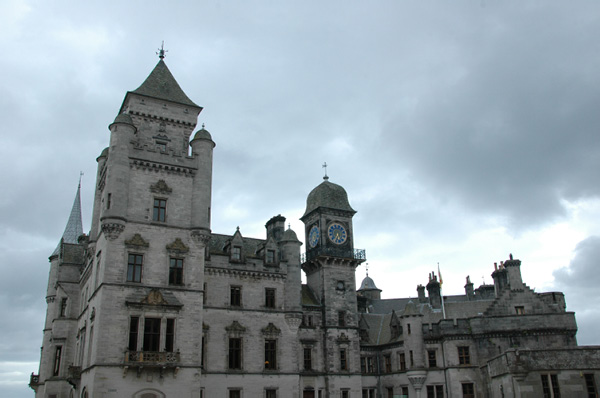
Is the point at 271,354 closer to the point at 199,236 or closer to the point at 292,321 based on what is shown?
the point at 292,321

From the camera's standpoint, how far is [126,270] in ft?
120

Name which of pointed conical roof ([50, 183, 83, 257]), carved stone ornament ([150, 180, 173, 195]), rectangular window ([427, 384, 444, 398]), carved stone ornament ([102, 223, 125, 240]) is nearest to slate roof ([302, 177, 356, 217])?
rectangular window ([427, 384, 444, 398])

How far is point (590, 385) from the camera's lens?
36.9 m

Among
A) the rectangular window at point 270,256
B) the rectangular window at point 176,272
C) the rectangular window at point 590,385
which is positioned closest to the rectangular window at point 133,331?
the rectangular window at point 176,272

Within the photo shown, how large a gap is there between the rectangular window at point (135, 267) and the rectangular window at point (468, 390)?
29.8 meters

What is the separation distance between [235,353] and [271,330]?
3.67 metres

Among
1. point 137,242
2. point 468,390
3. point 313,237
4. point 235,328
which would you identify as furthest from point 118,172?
point 468,390

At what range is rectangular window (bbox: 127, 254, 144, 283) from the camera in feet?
121

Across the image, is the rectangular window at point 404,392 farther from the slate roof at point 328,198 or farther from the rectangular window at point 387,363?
the slate roof at point 328,198

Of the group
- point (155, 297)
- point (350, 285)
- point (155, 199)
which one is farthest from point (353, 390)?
point (155, 199)

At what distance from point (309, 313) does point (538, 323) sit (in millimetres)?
20571

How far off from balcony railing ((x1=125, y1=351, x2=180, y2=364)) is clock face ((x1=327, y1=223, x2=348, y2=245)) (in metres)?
23.2

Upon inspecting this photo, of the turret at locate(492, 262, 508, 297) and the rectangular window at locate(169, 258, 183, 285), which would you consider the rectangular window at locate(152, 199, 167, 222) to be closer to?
the rectangular window at locate(169, 258, 183, 285)

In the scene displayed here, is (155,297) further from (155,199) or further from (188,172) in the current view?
(188,172)
